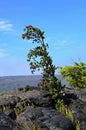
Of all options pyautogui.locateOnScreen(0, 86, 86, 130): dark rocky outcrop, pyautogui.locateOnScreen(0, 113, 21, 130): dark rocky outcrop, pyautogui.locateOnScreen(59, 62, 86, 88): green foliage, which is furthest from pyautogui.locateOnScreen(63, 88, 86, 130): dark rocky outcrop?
pyautogui.locateOnScreen(59, 62, 86, 88): green foliage

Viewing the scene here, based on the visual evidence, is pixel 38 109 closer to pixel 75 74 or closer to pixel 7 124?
pixel 7 124

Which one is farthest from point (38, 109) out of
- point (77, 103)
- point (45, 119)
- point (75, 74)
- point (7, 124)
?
point (75, 74)

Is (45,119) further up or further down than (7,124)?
further up

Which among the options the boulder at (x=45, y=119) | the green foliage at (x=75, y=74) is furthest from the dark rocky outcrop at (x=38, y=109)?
the green foliage at (x=75, y=74)

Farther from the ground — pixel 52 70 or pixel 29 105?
pixel 52 70

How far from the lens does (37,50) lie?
21734 millimetres

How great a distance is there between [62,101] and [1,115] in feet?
16.4

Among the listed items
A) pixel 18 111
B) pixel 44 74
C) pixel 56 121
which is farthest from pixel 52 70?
pixel 56 121

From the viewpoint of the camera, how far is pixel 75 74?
32469mm

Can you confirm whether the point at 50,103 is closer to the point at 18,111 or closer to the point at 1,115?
the point at 18,111

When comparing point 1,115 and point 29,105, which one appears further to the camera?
point 29,105

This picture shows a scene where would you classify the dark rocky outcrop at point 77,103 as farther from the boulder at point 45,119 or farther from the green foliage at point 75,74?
the green foliage at point 75,74

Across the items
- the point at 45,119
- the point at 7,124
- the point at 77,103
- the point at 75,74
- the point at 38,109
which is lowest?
the point at 7,124

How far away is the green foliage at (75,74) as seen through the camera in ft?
104
